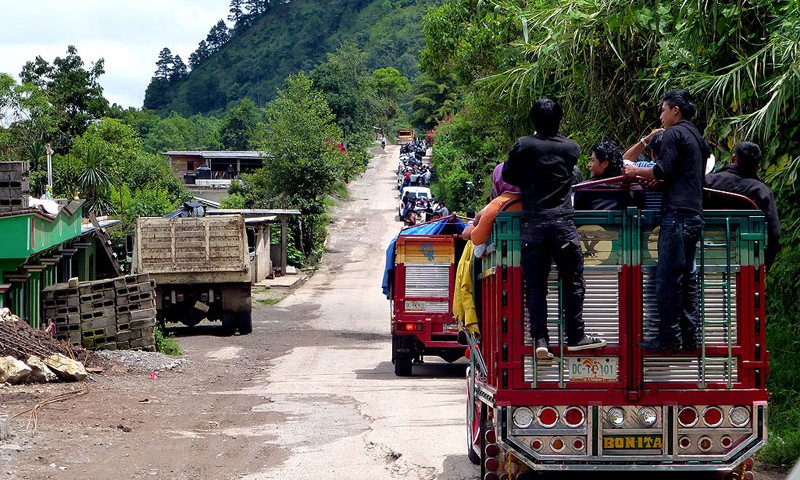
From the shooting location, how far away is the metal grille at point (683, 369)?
6.90 metres

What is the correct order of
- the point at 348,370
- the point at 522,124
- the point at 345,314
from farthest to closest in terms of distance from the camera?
the point at 345,314 < the point at 522,124 < the point at 348,370

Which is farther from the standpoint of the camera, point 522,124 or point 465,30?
point 465,30

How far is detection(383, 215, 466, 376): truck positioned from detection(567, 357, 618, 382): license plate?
1014cm

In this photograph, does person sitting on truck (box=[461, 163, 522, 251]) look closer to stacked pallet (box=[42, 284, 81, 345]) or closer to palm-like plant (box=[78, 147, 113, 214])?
stacked pallet (box=[42, 284, 81, 345])

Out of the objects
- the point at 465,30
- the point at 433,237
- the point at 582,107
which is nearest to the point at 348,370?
the point at 433,237

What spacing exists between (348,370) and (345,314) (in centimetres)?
1318

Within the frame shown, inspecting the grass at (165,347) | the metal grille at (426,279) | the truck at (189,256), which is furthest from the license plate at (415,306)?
the truck at (189,256)

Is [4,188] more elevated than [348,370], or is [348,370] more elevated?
[4,188]

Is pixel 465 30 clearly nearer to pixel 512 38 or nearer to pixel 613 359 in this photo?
A: pixel 512 38

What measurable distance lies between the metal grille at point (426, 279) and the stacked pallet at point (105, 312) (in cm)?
514

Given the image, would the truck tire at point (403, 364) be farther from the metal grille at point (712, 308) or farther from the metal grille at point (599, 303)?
the metal grille at point (712, 308)

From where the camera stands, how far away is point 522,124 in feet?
72.3

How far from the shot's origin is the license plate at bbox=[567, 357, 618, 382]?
6.95 metres

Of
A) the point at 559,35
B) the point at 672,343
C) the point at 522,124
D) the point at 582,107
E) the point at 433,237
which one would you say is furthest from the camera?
the point at 522,124
